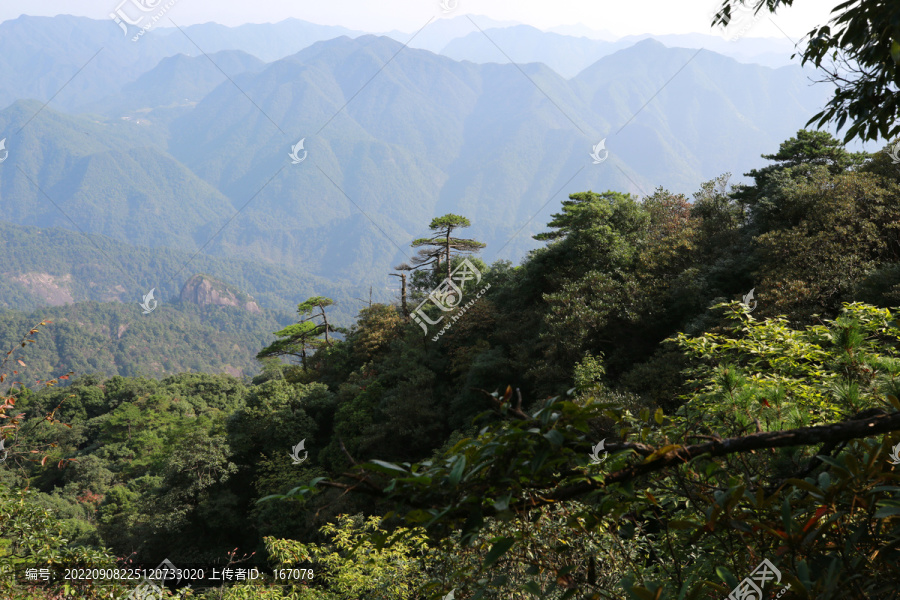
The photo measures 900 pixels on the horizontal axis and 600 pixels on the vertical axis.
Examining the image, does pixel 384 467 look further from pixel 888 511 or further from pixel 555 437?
pixel 888 511

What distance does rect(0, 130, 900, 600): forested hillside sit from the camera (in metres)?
1.18

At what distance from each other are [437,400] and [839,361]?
12.6 metres

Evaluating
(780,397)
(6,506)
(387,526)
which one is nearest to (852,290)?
(780,397)

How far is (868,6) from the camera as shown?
7.50ft

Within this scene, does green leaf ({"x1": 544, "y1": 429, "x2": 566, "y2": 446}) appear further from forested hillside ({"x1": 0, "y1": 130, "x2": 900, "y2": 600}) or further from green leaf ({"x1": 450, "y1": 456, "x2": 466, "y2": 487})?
green leaf ({"x1": 450, "y1": 456, "x2": 466, "y2": 487})
